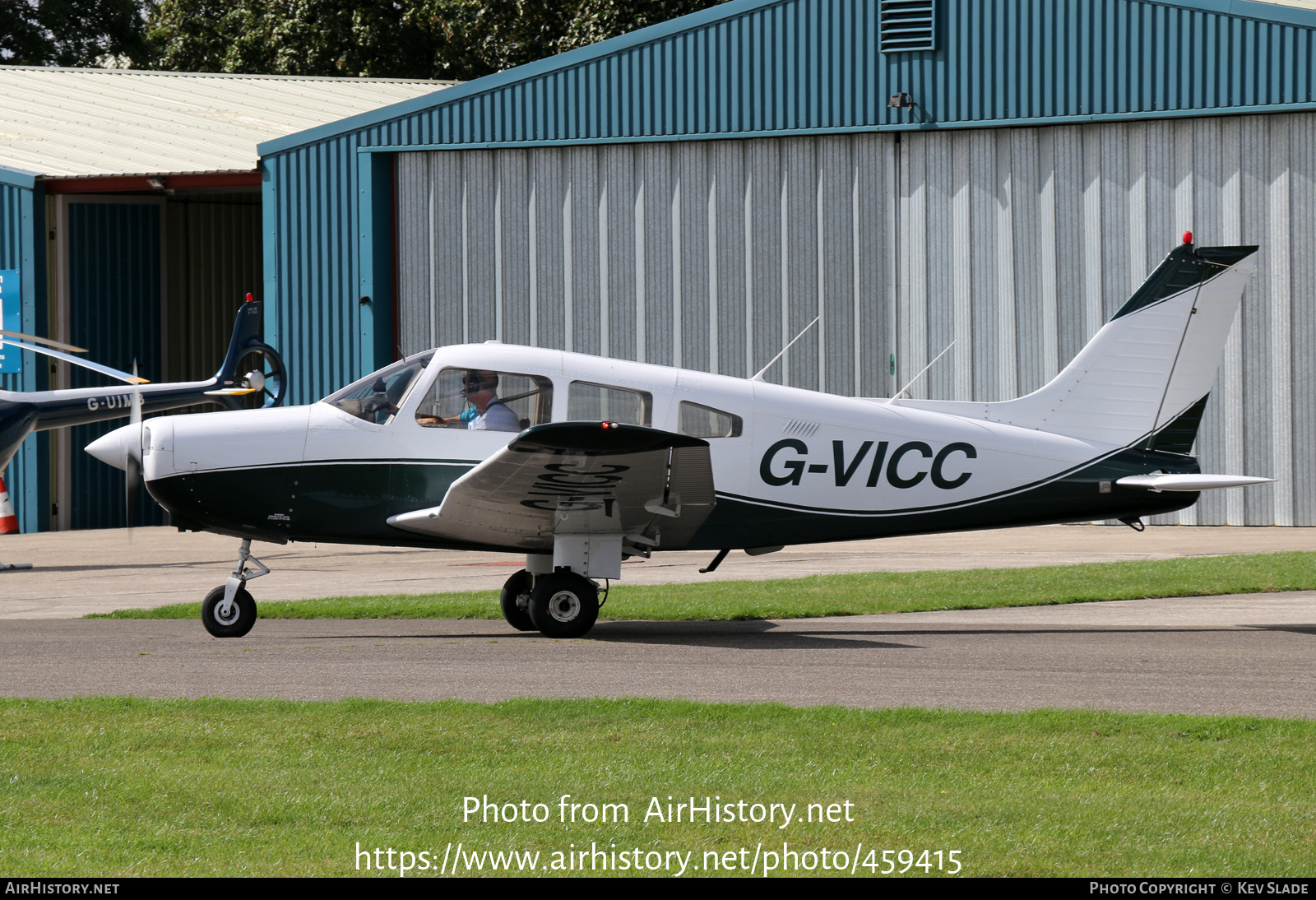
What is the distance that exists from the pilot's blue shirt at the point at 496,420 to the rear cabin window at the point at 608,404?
0.47 metres

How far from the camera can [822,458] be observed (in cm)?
1139

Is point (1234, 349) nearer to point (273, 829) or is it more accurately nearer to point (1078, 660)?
point (1078, 660)

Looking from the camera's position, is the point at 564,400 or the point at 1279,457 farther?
the point at 1279,457

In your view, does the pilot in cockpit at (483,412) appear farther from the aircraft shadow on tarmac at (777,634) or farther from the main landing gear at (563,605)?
the aircraft shadow on tarmac at (777,634)

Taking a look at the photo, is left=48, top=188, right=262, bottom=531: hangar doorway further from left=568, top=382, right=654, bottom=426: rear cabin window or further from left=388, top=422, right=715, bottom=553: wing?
left=568, top=382, right=654, bottom=426: rear cabin window

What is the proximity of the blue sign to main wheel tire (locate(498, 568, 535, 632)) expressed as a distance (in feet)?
57.3

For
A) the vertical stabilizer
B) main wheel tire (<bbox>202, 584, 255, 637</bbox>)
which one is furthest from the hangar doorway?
the vertical stabilizer

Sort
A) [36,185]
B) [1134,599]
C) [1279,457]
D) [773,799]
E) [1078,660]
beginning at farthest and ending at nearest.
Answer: [36,185], [1279,457], [1134,599], [1078,660], [773,799]

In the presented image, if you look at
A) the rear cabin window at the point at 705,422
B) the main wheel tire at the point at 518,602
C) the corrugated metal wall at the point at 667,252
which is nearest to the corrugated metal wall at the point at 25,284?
the corrugated metal wall at the point at 667,252

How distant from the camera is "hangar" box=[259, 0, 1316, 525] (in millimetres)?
21312

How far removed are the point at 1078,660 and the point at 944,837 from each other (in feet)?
15.8

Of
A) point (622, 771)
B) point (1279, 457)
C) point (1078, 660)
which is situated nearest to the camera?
point (622, 771)

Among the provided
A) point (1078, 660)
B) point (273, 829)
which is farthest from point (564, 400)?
point (273, 829)

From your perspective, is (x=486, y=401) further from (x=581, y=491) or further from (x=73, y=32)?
(x=73, y=32)
